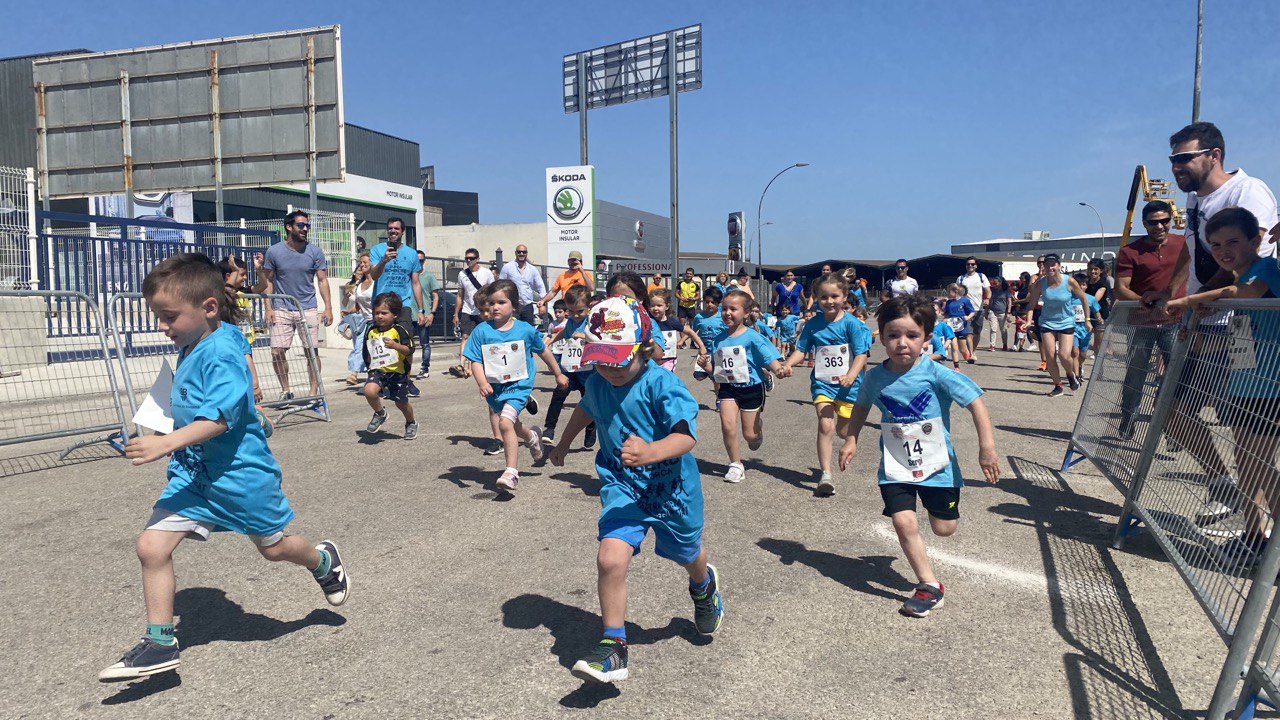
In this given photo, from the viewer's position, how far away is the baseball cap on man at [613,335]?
10.6 ft

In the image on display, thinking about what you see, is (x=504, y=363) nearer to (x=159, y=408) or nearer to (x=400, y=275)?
(x=159, y=408)

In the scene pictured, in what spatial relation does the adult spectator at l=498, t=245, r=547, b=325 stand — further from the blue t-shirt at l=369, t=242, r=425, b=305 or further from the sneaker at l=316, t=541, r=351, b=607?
the sneaker at l=316, t=541, r=351, b=607

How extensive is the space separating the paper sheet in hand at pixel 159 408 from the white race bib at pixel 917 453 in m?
3.05

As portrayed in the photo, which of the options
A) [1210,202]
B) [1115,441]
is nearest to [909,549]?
[1115,441]

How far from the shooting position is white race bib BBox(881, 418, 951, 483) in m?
3.96

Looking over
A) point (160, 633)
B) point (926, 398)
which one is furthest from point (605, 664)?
point (926, 398)

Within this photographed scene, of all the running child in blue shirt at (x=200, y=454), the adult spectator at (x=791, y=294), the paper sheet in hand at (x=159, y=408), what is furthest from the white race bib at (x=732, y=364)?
the adult spectator at (x=791, y=294)

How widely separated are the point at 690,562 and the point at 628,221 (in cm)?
5116

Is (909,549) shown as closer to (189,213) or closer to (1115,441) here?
(1115,441)

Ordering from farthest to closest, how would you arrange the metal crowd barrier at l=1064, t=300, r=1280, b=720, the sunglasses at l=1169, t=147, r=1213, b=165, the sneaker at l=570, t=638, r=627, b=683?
the sunglasses at l=1169, t=147, r=1213, b=165 → the sneaker at l=570, t=638, r=627, b=683 → the metal crowd barrier at l=1064, t=300, r=1280, b=720

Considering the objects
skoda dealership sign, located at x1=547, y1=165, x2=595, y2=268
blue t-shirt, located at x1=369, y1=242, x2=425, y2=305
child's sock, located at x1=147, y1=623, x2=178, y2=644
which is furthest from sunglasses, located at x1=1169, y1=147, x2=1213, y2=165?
skoda dealership sign, located at x1=547, y1=165, x2=595, y2=268

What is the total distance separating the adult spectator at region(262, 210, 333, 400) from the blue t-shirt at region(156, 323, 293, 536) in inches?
242

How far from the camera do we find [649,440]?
3.31 meters

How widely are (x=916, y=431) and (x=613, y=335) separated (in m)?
1.66
